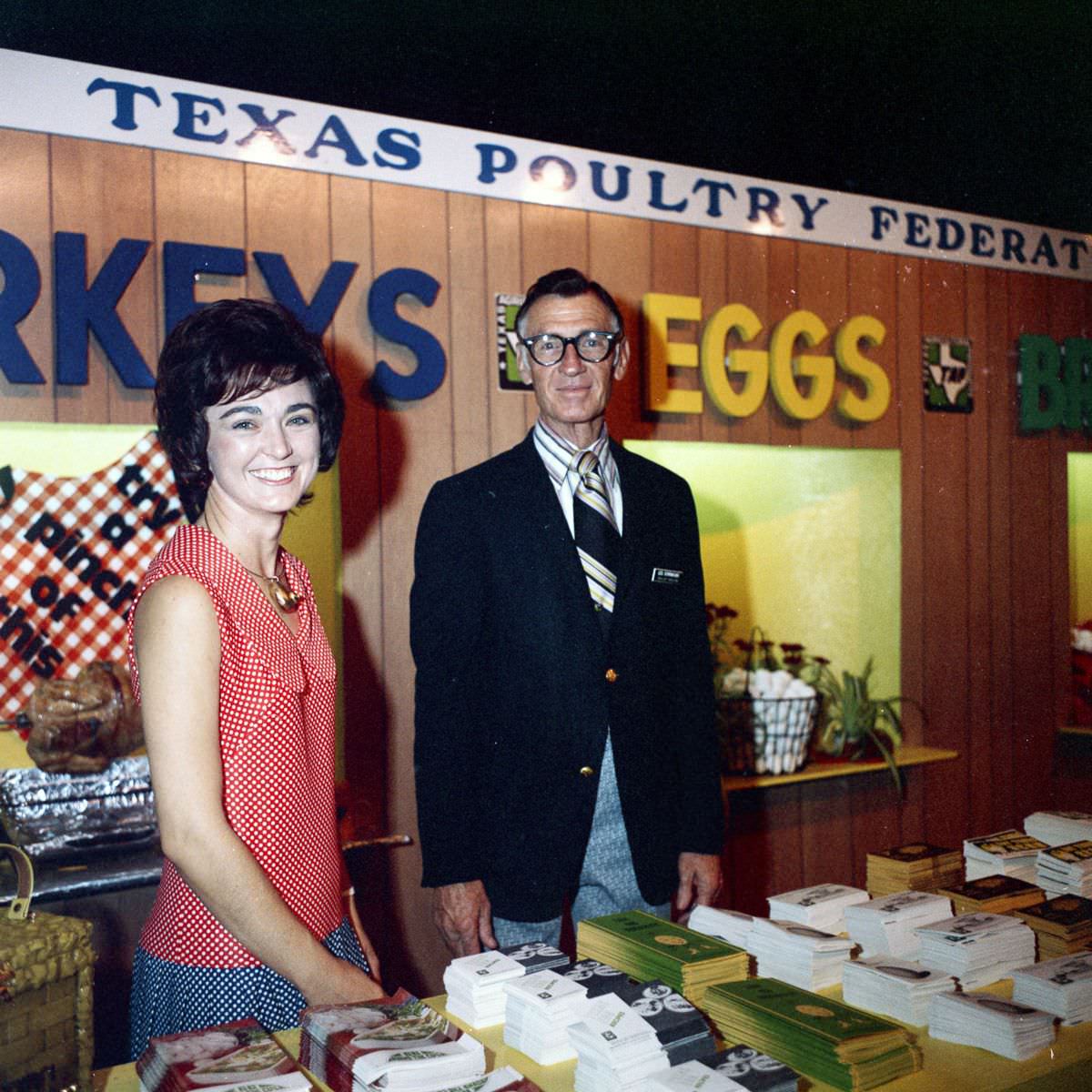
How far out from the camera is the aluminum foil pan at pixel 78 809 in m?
2.66

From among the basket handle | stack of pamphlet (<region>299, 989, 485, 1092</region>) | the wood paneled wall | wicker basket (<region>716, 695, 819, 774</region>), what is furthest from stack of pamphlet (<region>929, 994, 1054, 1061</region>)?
wicker basket (<region>716, 695, 819, 774</region>)

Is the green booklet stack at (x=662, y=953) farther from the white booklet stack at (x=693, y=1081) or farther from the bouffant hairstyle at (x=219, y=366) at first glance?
the bouffant hairstyle at (x=219, y=366)

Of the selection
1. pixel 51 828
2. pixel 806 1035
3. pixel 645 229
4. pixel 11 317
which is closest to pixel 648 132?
pixel 645 229

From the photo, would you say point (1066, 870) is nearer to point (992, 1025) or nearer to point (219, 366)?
point (992, 1025)

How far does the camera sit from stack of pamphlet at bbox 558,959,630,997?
143 cm

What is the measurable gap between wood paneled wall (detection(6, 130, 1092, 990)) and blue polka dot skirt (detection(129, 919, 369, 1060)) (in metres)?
1.67

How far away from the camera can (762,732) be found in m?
3.80

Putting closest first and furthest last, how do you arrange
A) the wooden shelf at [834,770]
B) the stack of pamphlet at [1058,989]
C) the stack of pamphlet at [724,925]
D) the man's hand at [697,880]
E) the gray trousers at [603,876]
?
the stack of pamphlet at [1058,989] → the stack of pamphlet at [724,925] → the gray trousers at [603,876] → the man's hand at [697,880] → the wooden shelf at [834,770]

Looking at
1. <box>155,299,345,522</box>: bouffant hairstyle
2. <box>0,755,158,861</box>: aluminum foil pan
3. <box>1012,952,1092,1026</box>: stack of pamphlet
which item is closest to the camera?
<box>1012,952,1092,1026</box>: stack of pamphlet

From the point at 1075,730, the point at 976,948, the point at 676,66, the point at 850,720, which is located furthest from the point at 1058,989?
the point at 1075,730

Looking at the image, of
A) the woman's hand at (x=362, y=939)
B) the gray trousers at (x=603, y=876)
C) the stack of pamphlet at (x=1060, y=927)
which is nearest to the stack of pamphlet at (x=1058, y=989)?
the stack of pamphlet at (x=1060, y=927)

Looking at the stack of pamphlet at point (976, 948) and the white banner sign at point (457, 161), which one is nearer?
the stack of pamphlet at point (976, 948)

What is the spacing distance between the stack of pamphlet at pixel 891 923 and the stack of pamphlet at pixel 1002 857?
0.33 metres

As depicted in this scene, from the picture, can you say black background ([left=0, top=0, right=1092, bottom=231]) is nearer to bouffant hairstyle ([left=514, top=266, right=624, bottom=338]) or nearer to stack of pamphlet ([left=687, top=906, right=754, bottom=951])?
bouffant hairstyle ([left=514, top=266, right=624, bottom=338])
